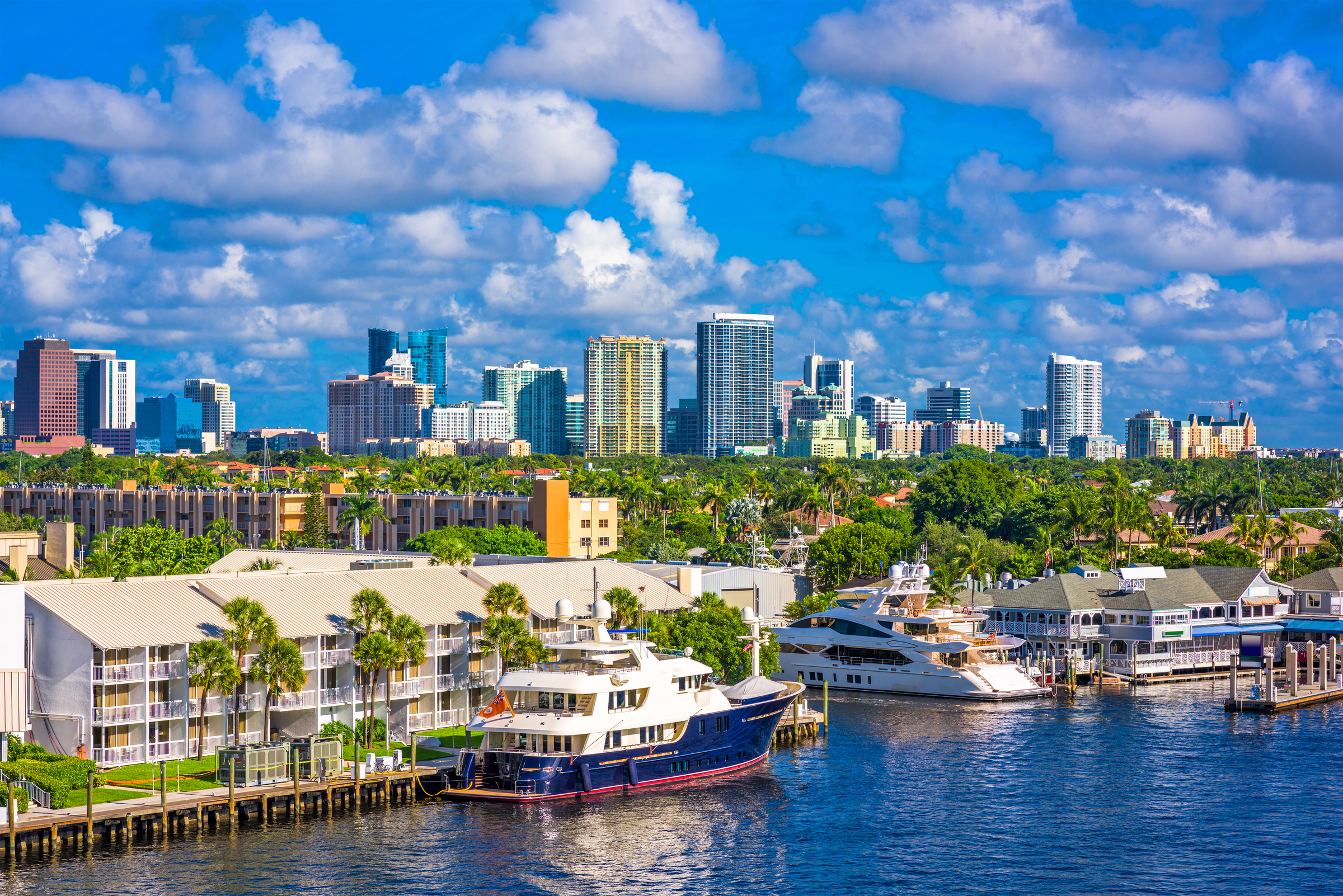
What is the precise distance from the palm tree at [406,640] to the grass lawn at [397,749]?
676 mm

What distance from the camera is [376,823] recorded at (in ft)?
204

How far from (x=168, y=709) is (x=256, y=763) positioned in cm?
627

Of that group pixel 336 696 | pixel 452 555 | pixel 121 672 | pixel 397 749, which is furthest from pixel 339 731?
pixel 452 555

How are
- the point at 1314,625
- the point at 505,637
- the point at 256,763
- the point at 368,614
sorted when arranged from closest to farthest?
1. the point at 256,763
2. the point at 368,614
3. the point at 505,637
4. the point at 1314,625

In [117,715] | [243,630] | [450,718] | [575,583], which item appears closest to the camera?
[117,715]

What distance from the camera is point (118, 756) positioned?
65750 mm

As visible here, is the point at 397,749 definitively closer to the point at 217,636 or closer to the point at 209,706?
the point at 209,706

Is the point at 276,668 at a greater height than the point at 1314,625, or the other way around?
the point at 276,668

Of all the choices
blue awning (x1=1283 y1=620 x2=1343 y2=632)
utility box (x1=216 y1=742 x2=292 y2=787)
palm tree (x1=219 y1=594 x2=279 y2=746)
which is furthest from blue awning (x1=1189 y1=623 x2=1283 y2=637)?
utility box (x1=216 y1=742 x2=292 y2=787)

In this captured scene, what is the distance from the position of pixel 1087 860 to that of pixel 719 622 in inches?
1366

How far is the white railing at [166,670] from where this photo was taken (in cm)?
6688

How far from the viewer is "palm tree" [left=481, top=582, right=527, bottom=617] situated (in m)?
80.4

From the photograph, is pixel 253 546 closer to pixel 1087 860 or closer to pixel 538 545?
pixel 538 545

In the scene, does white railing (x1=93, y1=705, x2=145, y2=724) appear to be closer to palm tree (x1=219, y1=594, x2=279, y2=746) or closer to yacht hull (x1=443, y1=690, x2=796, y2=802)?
palm tree (x1=219, y1=594, x2=279, y2=746)
